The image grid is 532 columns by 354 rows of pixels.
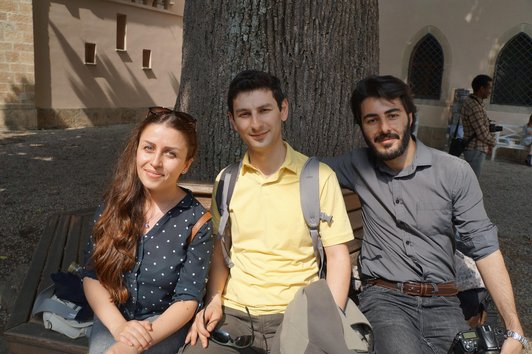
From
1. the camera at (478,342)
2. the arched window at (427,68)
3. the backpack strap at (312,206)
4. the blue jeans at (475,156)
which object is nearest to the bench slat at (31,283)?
the backpack strap at (312,206)

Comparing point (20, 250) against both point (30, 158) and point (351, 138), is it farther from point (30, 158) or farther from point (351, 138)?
point (30, 158)

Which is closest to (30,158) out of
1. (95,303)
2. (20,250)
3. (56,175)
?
(56,175)

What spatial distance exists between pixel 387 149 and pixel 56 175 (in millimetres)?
6784

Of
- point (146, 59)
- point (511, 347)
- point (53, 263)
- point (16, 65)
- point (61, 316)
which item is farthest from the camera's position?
point (146, 59)

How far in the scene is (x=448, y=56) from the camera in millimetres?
13492

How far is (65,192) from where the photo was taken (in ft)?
Answer: 23.4

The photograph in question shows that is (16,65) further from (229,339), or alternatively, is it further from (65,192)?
(229,339)

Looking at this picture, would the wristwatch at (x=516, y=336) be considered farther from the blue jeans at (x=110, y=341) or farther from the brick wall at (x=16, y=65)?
the brick wall at (x=16, y=65)

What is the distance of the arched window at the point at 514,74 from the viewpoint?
507 inches

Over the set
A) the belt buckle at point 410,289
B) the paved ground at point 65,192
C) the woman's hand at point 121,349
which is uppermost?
the belt buckle at point 410,289

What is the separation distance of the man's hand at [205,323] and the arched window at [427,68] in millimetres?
12776

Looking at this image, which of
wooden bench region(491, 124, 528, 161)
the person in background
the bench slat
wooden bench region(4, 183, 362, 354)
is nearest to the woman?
wooden bench region(4, 183, 362, 354)

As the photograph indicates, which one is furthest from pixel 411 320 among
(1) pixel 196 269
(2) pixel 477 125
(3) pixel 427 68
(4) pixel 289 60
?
(3) pixel 427 68

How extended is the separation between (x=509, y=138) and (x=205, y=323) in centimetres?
1225
